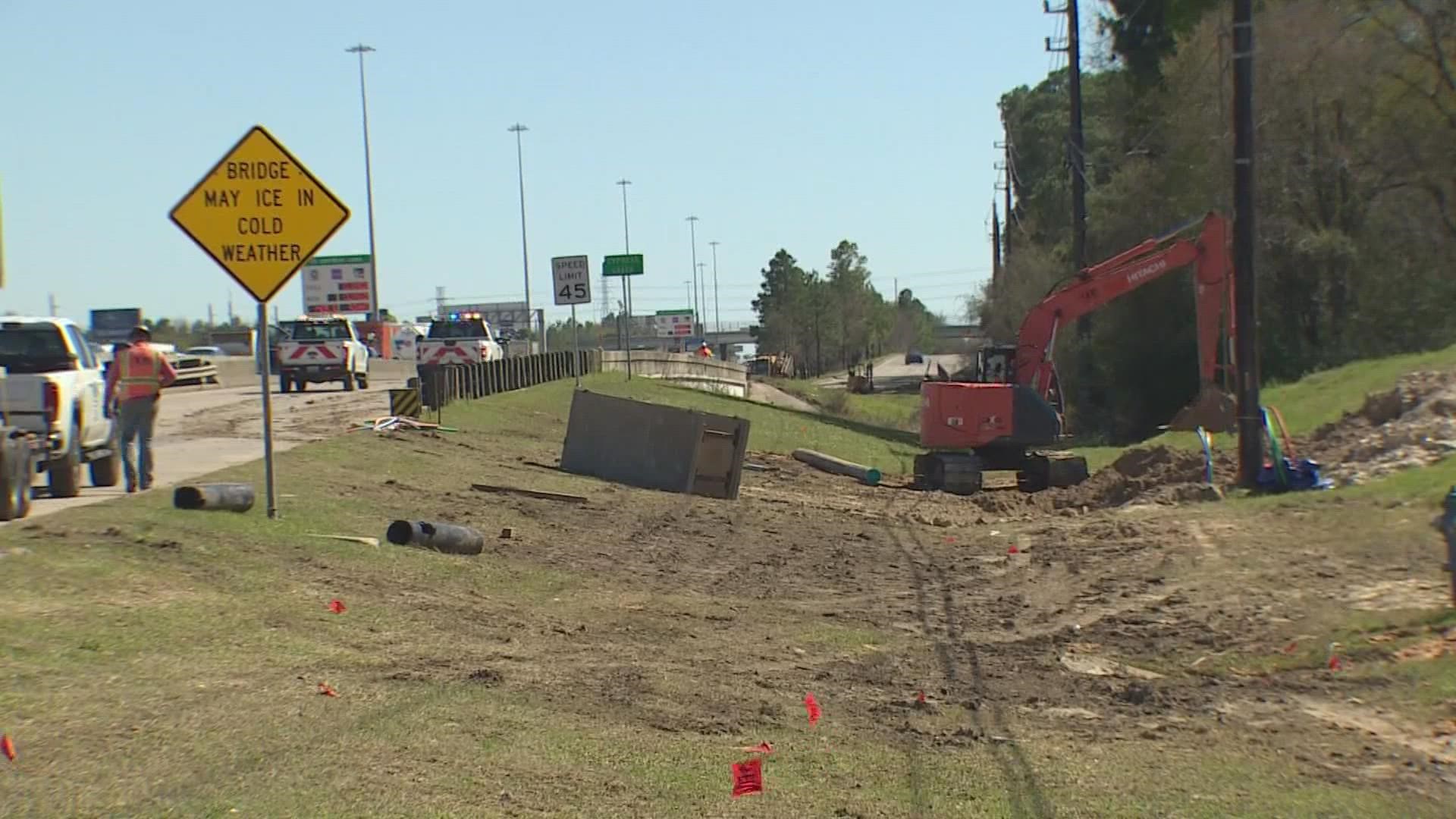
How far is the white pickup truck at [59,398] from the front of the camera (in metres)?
16.7

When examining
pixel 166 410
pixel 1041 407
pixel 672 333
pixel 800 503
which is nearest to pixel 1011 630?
pixel 800 503

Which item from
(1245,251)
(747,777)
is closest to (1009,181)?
(1245,251)

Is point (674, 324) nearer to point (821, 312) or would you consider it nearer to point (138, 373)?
point (821, 312)

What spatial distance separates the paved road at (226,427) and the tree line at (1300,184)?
21.3 m

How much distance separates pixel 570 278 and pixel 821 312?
376ft

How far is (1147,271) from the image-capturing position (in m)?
28.7

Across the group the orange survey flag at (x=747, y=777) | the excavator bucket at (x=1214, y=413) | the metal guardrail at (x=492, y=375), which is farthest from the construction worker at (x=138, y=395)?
the excavator bucket at (x=1214, y=413)

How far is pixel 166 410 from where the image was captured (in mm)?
35875

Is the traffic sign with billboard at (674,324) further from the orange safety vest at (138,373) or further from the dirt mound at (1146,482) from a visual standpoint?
the orange safety vest at (138,373)

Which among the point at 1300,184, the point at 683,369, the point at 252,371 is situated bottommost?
the point at 683,369

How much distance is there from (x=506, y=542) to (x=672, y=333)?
13709 cm

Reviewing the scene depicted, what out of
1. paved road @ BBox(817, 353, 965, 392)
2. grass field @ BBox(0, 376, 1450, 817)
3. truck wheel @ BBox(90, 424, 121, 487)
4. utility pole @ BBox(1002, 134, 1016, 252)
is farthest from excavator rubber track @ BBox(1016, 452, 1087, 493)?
utility pole @ BBox(1002, 134, 1016, 252)

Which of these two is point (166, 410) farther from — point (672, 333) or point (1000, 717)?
point (672, 333)

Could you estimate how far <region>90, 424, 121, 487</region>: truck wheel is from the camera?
60.7 feet
